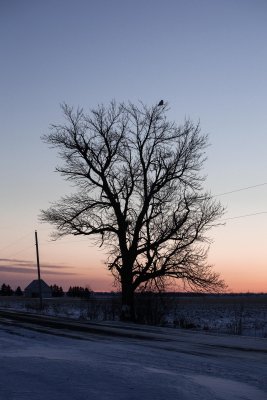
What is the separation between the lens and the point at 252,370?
1020cm

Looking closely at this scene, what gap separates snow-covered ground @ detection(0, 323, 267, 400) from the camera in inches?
266

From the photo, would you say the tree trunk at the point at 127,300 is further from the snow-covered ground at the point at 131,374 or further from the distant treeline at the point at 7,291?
the distant treeline at the point at 7,291

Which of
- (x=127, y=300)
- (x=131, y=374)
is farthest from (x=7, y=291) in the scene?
(x=131, y=374)

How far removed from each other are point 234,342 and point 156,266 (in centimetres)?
1426

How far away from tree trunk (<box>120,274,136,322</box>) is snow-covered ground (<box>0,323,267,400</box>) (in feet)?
Result: 56.2

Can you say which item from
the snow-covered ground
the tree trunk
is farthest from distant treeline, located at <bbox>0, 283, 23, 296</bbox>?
the snow-covered ground

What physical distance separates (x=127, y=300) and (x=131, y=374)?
22.9m

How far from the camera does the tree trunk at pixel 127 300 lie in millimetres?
30200

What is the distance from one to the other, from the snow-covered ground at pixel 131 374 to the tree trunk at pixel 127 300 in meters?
17.1

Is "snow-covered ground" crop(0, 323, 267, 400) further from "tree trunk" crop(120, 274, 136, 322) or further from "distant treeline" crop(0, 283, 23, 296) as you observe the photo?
"distant treeline" crop(0, 283, 23, 296)

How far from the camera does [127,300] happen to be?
3080 centimetres


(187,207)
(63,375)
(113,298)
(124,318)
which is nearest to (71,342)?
(63,375)

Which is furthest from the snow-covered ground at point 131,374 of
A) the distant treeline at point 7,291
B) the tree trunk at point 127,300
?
the distant treeline at point 7,291

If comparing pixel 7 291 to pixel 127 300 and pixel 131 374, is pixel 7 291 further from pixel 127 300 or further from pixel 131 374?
pixel 131 374
